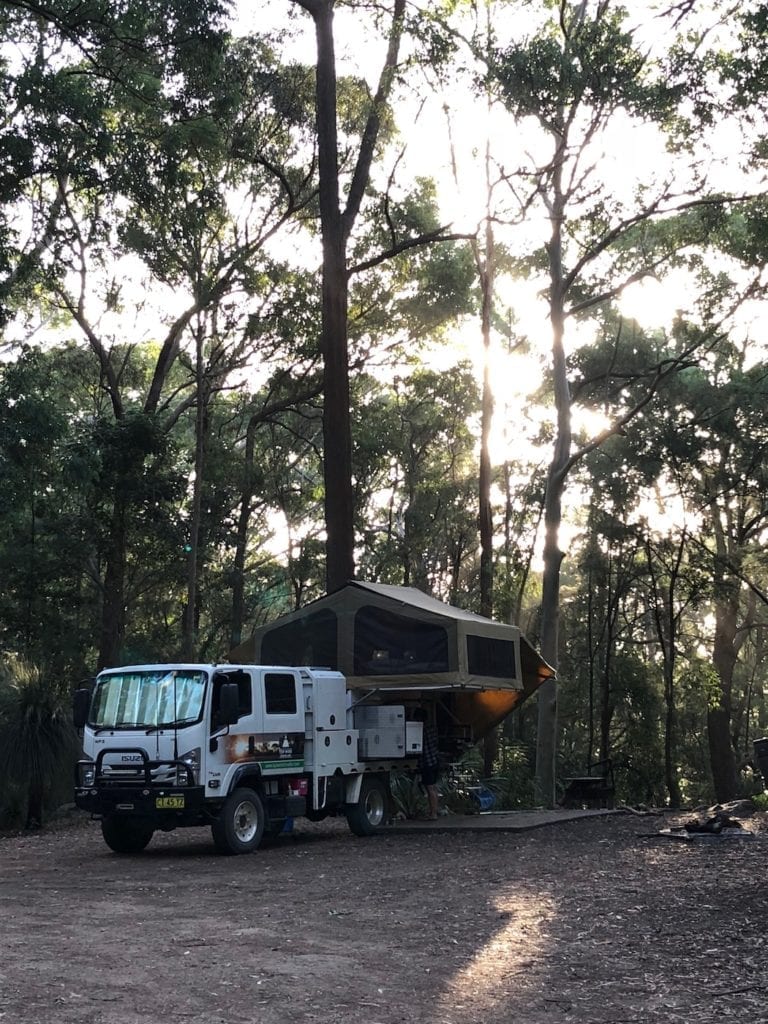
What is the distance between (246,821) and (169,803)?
4.22 ft

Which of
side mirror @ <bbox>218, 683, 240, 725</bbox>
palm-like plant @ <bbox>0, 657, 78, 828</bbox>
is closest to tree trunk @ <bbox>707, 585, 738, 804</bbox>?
palm-like plant @ <bbox>0, 657, 78, 828</bbox>

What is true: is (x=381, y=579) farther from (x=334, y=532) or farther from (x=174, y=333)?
(x=334, y=532)

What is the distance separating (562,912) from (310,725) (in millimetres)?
5776

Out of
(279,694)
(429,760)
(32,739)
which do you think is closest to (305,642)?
(429,760)

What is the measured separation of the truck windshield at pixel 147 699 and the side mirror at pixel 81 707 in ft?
0.44

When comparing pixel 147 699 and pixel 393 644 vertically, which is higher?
pixel 393 644

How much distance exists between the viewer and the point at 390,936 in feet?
25.3

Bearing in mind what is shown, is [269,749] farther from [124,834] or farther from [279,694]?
[124,834]

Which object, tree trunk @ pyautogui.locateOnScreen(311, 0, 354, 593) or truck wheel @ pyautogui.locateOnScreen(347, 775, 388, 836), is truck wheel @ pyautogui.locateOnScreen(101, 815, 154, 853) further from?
tree trunk @ pyautogui.locateOnScreen(311, 0, 354, 593)

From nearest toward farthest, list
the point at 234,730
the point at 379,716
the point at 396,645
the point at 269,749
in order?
1. the point at 234,730
2. the point at 269,749
3. the point at 379,716
4. the point at 396,645

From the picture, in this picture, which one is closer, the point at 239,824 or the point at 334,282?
the point at 239,824

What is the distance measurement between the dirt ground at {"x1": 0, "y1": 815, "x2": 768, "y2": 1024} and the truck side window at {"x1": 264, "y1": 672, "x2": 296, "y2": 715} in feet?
5.42

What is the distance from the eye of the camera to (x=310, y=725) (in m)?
13.9

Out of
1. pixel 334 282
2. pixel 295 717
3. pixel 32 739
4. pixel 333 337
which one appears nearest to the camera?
pixel 295 717
